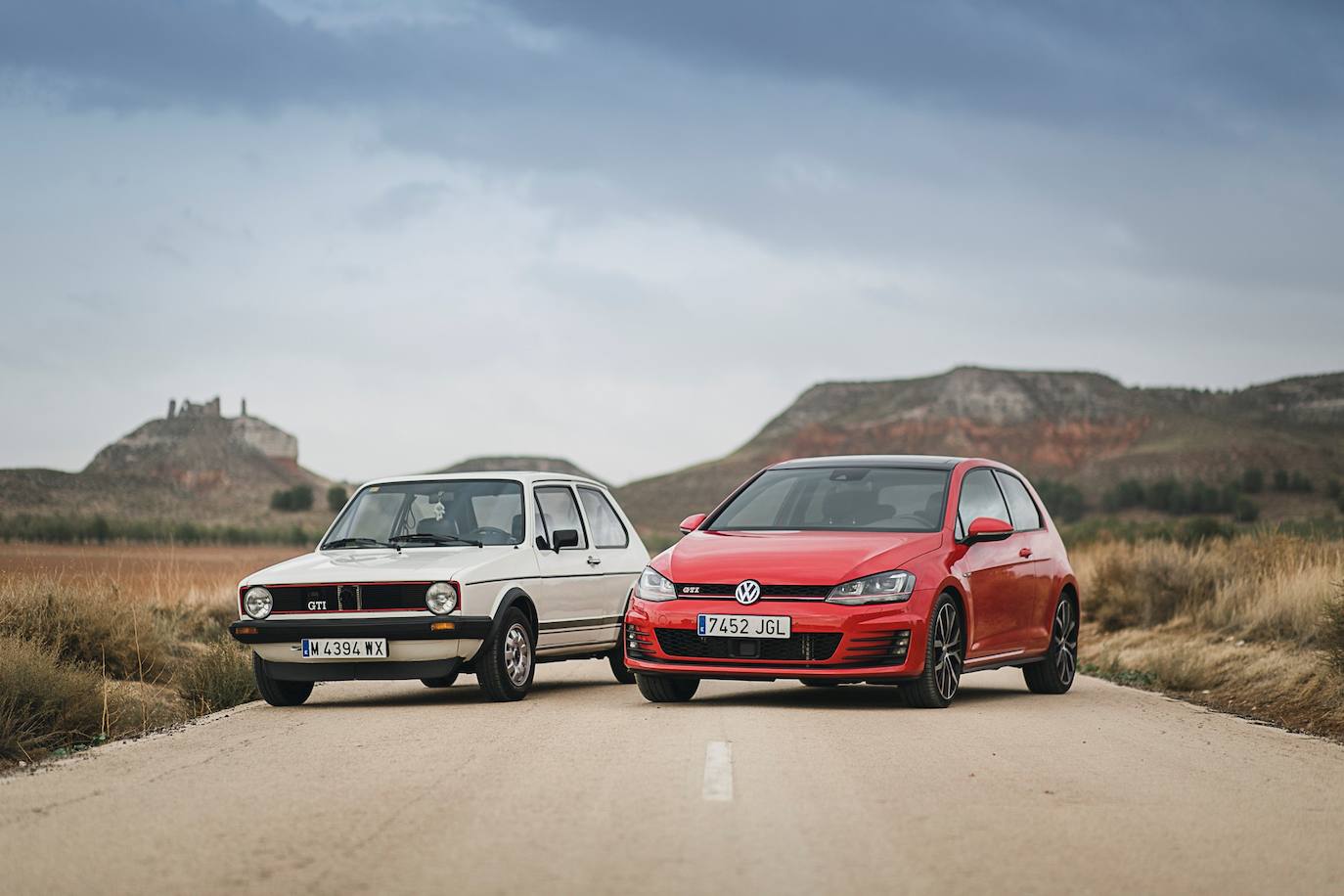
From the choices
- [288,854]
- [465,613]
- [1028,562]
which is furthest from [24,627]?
[288,854]

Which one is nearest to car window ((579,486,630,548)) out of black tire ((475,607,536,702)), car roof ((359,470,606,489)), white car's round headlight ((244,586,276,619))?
car roof ((359,470,606,489))

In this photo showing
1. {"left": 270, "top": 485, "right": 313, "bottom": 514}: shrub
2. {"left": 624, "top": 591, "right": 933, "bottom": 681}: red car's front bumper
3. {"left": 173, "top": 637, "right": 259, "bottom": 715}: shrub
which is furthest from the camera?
{"left": 270, "top": 485, "right": 313, "bottom": 514}: shrub

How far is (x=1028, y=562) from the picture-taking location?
45.5 feet

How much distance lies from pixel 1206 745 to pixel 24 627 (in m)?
10.4

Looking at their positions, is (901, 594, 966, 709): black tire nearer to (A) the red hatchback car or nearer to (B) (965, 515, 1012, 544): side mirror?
(A) the red hatchback car

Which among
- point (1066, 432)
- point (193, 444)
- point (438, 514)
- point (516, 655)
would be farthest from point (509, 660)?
point (1066, 432)

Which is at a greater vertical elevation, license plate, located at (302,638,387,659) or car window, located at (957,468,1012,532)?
car window, located at (957,468,1012,532)

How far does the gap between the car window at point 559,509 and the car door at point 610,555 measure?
93 mm

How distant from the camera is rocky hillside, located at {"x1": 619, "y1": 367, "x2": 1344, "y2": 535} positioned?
4646 inches

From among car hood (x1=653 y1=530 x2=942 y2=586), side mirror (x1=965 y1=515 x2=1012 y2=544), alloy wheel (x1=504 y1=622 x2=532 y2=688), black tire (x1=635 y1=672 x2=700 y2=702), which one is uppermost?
side mirror (x1=965 y1=515 x2=1012 y2=544)

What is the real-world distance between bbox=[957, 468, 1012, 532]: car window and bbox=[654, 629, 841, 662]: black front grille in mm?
1799

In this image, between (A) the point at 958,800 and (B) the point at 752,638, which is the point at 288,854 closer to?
(A) the point at 958,800

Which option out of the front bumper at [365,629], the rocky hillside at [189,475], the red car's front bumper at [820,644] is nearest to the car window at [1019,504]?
the red car's front bumper at [820,644]

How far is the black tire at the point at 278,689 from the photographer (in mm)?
13141
